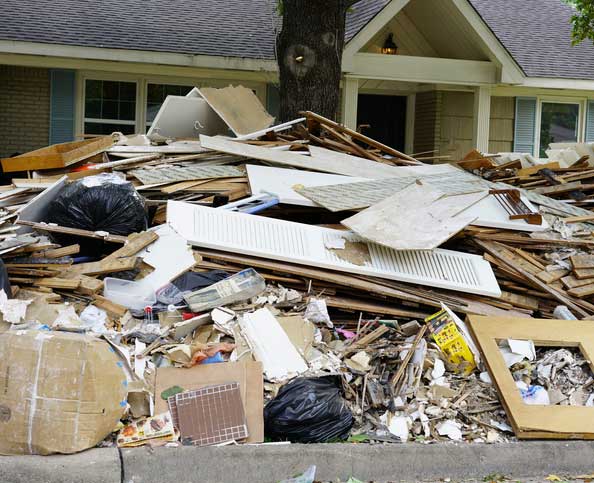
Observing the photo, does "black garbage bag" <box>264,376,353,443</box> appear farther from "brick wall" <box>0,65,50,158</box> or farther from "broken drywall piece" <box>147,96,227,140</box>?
"brick wall" <box>0,65,50,158</box>

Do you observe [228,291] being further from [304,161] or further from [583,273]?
[583,273]

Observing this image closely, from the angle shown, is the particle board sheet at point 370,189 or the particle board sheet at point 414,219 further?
the particle board sheet at point 370,189

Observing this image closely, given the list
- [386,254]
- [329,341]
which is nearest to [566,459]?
[329,341]

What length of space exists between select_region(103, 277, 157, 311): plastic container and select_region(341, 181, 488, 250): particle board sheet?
166cm

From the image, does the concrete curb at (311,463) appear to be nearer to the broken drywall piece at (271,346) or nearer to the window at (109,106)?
the broken drywall piece at (271,346)

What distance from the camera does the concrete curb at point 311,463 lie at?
4977 mm

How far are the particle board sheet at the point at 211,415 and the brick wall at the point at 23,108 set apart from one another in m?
11.0

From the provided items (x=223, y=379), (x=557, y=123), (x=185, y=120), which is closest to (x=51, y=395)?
(x=223, y=379)

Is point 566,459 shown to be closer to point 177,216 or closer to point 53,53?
point 177,216

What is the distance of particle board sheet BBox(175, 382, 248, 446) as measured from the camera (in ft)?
17.8

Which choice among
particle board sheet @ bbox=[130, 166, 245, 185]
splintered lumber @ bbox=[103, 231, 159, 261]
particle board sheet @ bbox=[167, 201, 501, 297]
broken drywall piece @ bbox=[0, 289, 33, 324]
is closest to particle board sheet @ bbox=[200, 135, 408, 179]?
particle board sheet @ bbox=[130, 166, 245, 185]

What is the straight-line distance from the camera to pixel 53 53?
14.2 meters

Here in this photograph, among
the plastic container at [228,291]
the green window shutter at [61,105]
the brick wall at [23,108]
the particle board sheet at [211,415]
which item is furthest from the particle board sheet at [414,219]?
the brick wall at [23,108]

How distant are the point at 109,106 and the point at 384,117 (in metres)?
5.82
